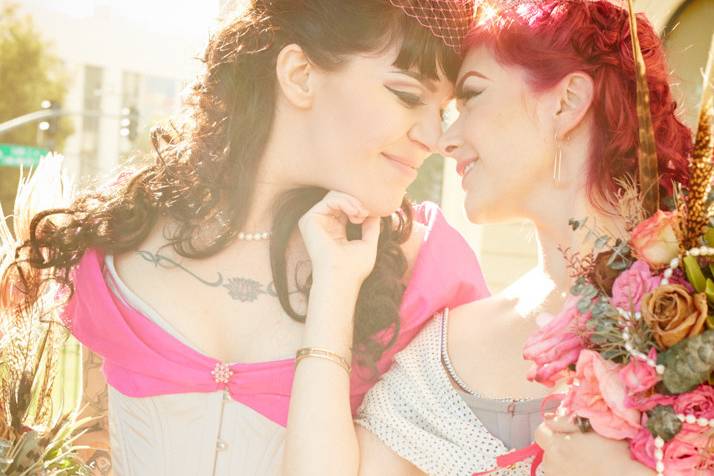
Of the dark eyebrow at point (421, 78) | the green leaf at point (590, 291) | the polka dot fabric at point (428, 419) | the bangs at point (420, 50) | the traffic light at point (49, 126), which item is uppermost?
the traffic light at point (49, 126)

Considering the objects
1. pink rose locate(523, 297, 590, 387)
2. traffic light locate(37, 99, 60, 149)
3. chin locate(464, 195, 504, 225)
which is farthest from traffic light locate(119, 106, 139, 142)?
pink rose locate(523, 297, 590, 387)

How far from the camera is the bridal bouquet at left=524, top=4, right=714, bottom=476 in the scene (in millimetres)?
1526

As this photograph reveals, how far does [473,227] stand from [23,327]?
10.3 feet

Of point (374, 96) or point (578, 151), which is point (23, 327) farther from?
point (578, 151)

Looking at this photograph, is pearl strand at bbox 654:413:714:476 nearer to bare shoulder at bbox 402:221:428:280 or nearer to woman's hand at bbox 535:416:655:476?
woman's hand at bbox 535:416:655:476

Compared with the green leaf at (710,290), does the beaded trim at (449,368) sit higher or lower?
lower

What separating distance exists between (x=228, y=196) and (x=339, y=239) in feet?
0.98

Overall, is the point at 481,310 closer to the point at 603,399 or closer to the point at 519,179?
the point at 519,179

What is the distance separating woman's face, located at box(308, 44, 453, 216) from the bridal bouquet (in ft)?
2.19

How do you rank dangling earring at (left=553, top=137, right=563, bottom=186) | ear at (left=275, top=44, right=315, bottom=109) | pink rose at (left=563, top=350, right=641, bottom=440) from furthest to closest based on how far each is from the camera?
ear at (left=275, top=44, right=315, bottom=109) → dangling earring at (left=553, top=137, right=563, bottom=186) → pink rose at (left=563, top=350, right=641, bottom=440)

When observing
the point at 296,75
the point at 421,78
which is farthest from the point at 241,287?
the point at 421,78

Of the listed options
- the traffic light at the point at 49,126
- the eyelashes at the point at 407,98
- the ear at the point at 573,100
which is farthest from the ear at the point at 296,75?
the traffic light at the point at 49,126

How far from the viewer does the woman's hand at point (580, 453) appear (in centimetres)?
165

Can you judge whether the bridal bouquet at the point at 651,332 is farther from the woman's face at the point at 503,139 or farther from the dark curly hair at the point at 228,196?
the dark curly hair at the point at 228,196
